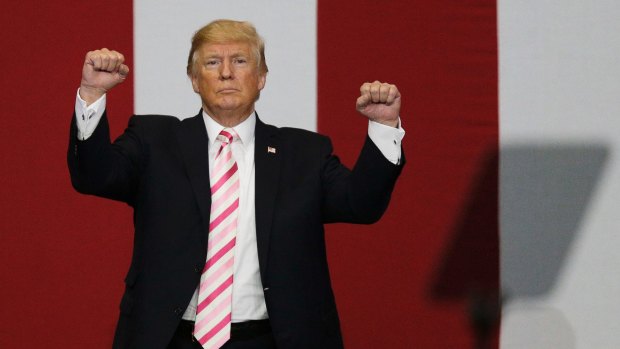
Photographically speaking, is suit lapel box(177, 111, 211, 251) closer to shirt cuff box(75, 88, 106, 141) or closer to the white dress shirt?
the white dress shirt

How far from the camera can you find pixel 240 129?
193cm

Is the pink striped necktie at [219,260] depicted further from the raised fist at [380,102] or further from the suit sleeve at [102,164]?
the raised fist at [380,102]

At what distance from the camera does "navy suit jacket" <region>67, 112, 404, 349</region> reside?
1.77 metres

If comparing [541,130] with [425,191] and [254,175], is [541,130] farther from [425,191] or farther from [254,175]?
[254,175]

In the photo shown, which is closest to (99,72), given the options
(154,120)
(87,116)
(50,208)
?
(87,116)

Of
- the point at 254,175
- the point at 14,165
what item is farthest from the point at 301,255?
the point at 14,165

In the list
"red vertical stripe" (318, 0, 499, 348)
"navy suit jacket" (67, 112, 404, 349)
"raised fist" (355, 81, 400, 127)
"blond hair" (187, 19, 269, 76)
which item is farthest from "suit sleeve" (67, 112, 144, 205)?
"red vertical stripe" (318, 0, 499, 348)

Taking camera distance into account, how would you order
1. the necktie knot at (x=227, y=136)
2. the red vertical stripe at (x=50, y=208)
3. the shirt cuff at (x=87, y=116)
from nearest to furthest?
the shirt cuff at (x=87, y=116) → the necktie knot at (x=227, y=136) → the red vertical stripe at (x=50, y=208)

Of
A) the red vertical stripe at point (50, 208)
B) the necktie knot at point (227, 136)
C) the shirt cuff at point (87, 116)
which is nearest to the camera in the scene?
the shirt cuff at point (87, 116)

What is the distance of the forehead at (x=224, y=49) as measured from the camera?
6.36 feet

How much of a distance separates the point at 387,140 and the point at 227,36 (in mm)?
382

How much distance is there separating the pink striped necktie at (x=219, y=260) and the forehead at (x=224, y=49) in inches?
7.6

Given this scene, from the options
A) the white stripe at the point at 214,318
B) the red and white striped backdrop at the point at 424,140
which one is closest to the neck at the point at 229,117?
the white stripe at the point at 214,318

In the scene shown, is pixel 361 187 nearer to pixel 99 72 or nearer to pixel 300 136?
pixel 300 136
